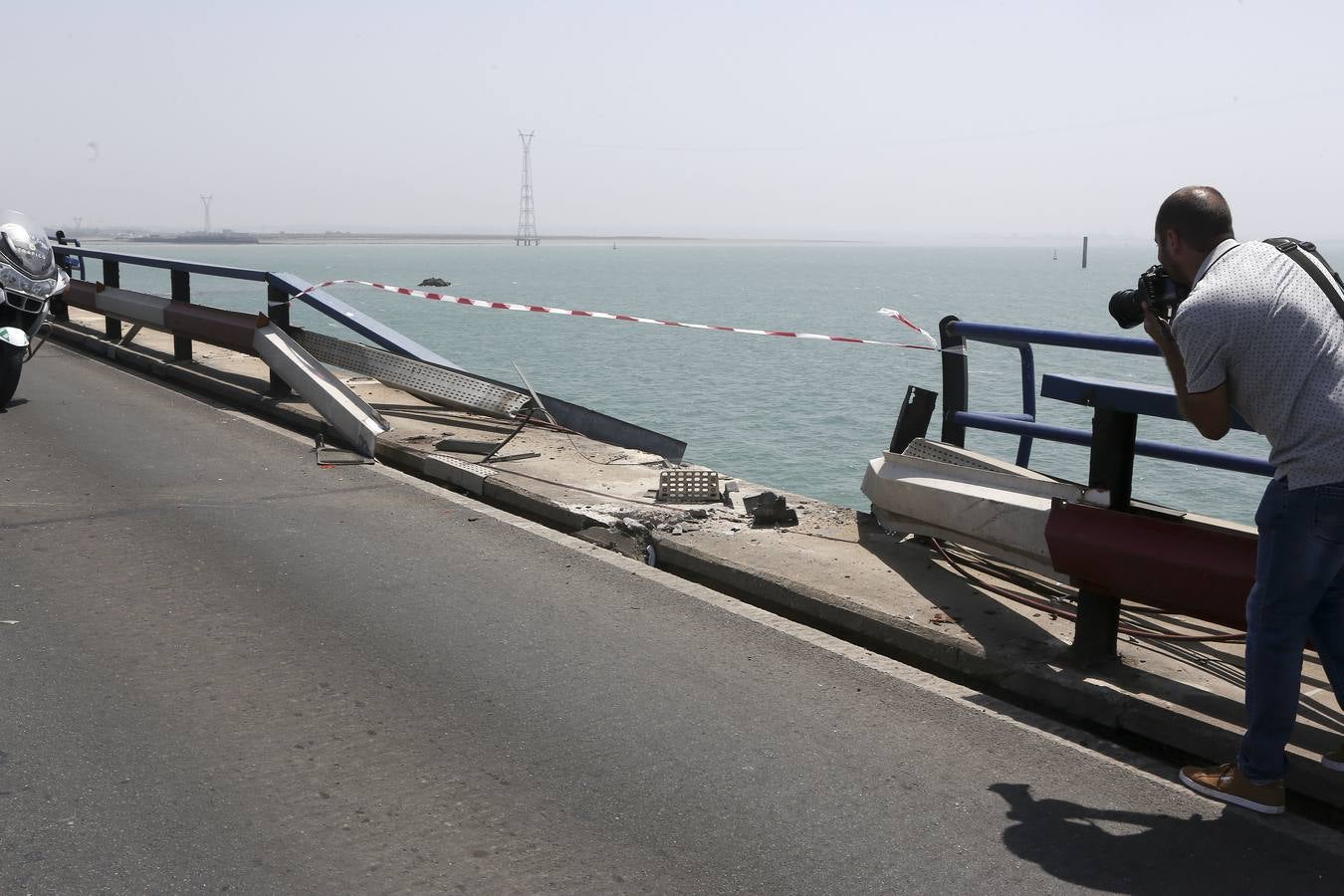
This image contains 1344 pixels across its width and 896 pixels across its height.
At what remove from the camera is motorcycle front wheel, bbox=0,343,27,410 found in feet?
37.2

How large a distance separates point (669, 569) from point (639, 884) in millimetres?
3499

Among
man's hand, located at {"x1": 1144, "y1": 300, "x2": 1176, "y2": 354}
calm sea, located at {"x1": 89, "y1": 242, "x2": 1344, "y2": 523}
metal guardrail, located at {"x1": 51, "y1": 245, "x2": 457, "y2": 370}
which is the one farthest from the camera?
calm sea, located at {"x1": 89, "y1": 242, "x2": 1344, "y2": 523}

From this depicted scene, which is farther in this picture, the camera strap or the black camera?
the black camera

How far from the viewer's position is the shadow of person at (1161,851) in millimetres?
3686

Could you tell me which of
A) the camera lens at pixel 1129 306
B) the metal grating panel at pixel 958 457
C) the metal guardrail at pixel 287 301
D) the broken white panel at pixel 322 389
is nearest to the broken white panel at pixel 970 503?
the metal grating panel at pixel 958 457

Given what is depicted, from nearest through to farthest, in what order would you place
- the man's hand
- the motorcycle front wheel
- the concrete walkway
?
the man's hand < the concrete walkway < the motorcycle front wheel

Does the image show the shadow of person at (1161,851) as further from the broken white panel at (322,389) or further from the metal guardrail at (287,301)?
the metal guardrail at (287,301)

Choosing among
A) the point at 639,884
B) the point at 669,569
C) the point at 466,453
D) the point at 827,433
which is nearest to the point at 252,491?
the point at 466,453

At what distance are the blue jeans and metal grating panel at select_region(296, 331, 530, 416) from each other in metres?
7.74

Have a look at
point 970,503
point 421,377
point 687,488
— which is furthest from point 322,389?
point 970,503

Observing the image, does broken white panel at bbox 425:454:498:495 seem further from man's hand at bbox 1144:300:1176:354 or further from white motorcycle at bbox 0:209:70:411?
man's hand at bbox 1144:300:1176:354

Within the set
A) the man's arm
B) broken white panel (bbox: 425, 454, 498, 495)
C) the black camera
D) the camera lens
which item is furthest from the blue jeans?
broken white panel (bbox: 425, 454, 498, 495)

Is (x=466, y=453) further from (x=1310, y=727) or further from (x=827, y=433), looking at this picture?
(x=827, y=433)

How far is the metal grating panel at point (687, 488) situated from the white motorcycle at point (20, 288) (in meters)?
6.37
